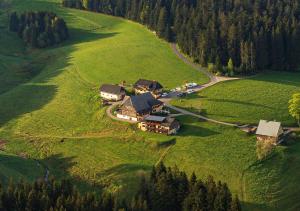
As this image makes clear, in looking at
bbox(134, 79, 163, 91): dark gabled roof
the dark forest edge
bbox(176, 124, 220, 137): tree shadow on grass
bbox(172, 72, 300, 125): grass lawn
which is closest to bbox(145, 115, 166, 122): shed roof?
bbox(176, 124, 220, 137): tree shadow on grass

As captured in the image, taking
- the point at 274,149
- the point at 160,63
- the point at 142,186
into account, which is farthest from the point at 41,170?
the point at 160,63

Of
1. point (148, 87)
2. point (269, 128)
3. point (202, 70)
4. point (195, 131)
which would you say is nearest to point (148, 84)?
point (148, 87)

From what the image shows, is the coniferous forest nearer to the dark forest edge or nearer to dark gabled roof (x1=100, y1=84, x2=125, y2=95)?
dark gabled roof (x1=100, y1=84, x2=125, y2=95)

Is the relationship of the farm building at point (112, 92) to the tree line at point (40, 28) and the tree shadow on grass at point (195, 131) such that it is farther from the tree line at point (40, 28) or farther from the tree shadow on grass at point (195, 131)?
the tree line at point (40, 28)

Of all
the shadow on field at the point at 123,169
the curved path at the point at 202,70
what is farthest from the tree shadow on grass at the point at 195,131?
the curved path at the point at 202,70

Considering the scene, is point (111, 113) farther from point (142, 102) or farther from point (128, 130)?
point (128, 130)

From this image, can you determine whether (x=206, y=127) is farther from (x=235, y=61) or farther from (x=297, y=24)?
(x=297, y=24)
